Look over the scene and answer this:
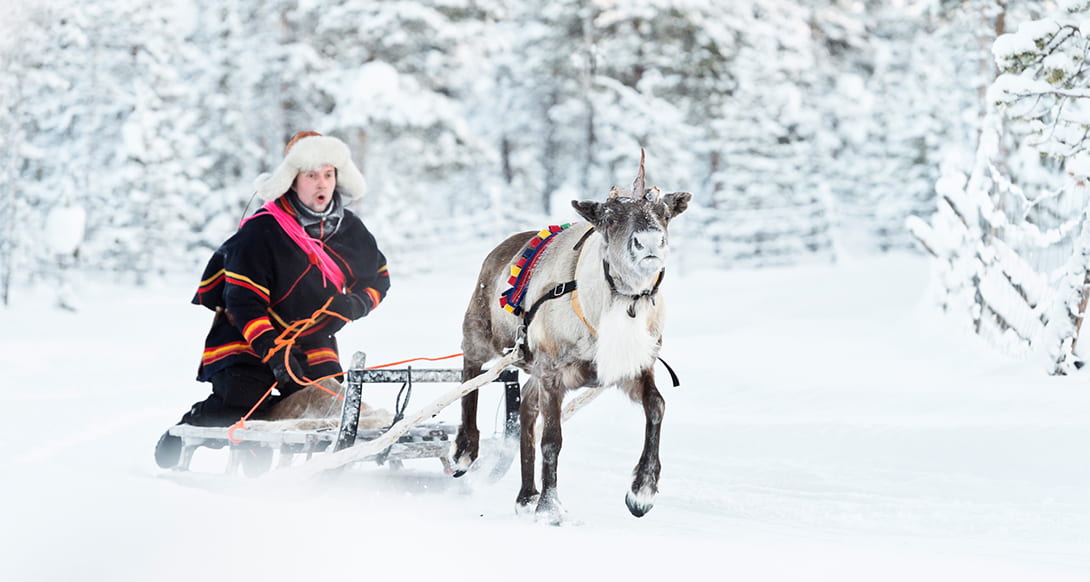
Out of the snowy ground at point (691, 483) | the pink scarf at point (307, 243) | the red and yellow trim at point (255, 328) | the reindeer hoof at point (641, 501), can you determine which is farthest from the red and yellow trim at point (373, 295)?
the reindeer hoof at point (641, 501)

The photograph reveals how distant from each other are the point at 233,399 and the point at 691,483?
2780 mm

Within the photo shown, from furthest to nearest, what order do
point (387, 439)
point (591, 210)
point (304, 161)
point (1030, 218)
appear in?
point (1030, 218), point (304, 161), point (387, 439), point (591, 210)

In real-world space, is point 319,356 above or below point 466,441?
above

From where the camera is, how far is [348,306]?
235 inches

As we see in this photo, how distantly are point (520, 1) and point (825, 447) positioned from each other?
23510 millimetres

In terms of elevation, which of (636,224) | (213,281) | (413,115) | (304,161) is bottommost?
(213,281)

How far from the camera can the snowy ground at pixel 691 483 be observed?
3.09 meters

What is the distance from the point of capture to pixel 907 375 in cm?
819

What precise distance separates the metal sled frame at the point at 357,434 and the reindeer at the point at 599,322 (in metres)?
0.46

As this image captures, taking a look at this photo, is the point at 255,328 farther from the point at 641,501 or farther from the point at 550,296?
the point at 641,501

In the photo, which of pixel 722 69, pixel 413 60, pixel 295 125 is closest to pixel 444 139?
pixel 413 60

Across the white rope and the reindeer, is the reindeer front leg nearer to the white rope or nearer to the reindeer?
the reindeer

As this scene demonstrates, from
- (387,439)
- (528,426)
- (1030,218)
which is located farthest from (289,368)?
(1030,218)

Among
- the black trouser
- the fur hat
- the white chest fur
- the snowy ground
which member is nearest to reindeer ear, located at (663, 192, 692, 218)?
the white chest fur
